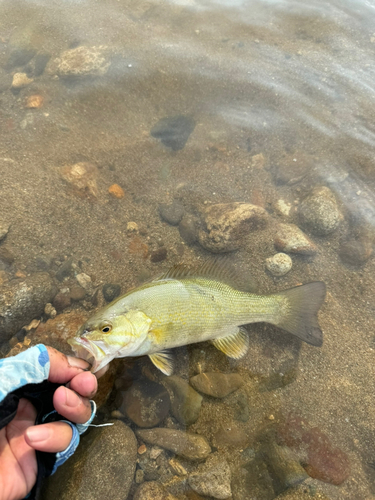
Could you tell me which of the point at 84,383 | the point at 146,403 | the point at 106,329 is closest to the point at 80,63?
the point at 106,329

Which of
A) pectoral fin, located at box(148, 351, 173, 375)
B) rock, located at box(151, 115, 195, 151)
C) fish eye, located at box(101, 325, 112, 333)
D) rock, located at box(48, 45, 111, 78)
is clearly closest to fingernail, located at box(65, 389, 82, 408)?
fish eye, located at box(101, 325, 112, 333)

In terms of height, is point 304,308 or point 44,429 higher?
point 304,308

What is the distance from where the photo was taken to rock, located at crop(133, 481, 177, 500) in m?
2.90

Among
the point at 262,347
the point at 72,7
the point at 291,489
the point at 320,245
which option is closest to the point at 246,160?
the point at 320,245

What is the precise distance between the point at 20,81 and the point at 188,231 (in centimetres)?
449

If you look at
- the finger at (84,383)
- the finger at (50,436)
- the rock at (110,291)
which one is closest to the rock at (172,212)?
the rock at (110,291)

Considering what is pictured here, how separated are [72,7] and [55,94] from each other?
9.68ft

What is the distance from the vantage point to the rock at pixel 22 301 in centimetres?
338

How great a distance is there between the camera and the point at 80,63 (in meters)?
5.69

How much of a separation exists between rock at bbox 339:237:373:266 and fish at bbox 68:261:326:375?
1.34 metres

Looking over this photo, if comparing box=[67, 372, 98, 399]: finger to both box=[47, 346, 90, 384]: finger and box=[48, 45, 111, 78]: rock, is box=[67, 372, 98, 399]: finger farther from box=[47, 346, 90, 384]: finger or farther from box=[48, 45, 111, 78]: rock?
box=[48, 45, 111, 78]: rock

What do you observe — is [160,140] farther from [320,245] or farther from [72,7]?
[72,7]

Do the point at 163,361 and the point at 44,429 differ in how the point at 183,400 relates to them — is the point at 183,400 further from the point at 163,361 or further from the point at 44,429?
the point at 44,429

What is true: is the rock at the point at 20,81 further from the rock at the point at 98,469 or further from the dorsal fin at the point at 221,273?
the rock at the point at 98,469
